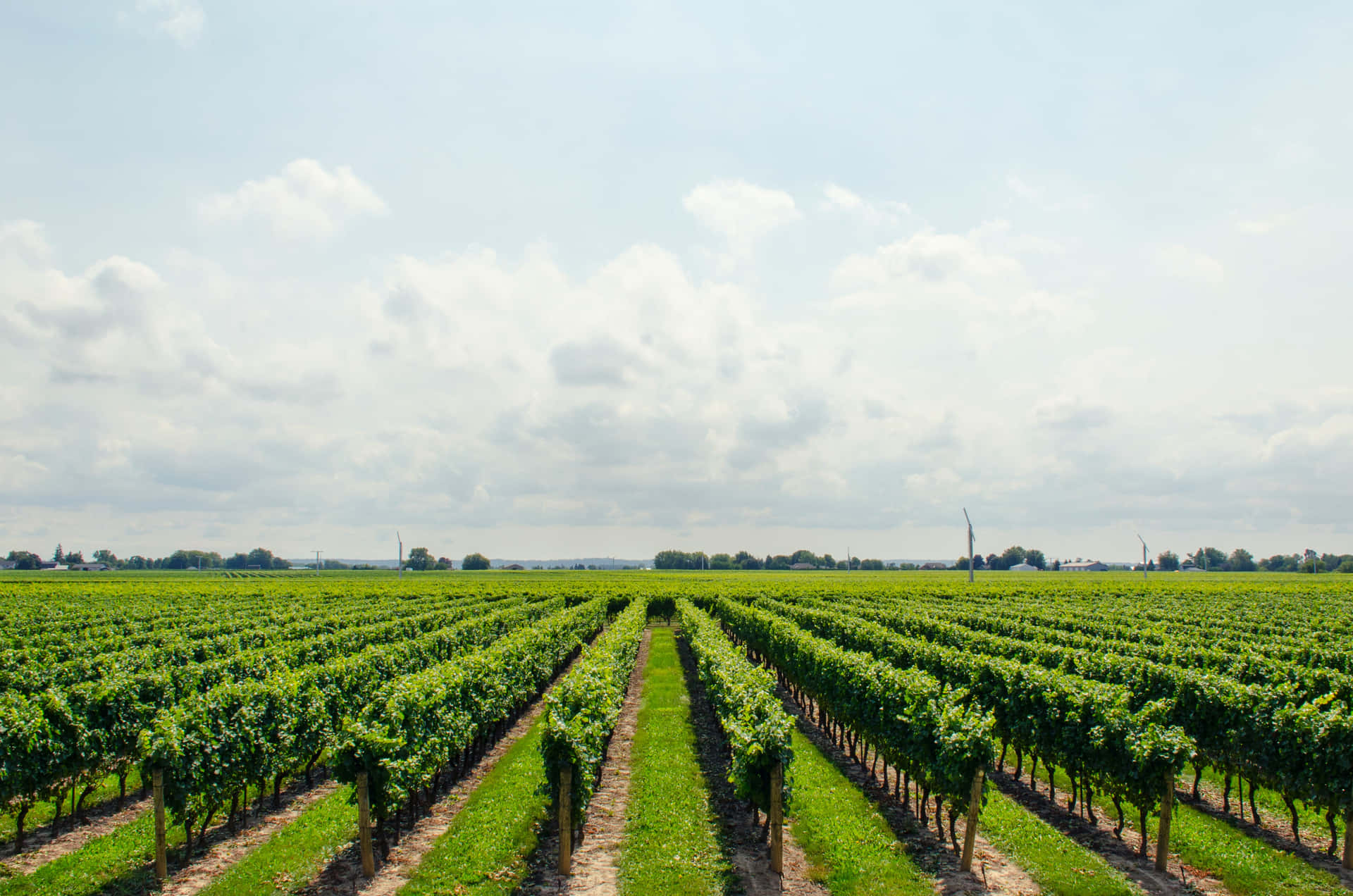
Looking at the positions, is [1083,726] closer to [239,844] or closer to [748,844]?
[748,844]

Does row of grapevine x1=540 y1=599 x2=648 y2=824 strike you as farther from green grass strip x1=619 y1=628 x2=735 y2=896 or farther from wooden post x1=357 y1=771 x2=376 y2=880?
wooden post x1=357 y1=771 x2=376 y2=880

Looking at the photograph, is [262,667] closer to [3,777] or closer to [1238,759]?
[3,777]

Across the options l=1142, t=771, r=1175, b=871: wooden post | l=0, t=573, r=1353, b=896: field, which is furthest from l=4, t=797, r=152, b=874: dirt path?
l=1142, t=771, r=1175, b=871: wooden post

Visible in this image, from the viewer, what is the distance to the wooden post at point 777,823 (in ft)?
39.4

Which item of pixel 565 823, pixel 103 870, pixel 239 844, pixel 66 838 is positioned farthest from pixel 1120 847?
pixel 66 838

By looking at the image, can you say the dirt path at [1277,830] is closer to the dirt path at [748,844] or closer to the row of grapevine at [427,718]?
the dirt path at [748,844]

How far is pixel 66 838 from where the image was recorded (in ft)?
44.6

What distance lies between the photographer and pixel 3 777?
40.9 ft

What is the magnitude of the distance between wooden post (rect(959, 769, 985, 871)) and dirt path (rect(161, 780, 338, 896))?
12.9 meters

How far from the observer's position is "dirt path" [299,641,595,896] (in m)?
11.5

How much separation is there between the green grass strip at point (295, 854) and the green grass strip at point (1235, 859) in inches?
604

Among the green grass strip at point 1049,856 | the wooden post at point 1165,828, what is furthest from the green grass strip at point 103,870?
the wooden post at point 1165,828

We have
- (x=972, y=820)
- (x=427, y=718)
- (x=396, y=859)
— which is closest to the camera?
(x=972, y=820)

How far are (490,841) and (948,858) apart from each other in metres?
8.54
